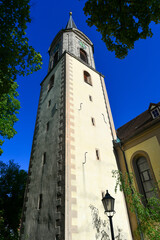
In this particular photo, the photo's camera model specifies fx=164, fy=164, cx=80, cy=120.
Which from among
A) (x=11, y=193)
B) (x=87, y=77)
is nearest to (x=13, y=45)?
(x=87, y=77)

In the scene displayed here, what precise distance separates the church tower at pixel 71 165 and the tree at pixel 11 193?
13.4 meters

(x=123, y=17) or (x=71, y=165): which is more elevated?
(x=123, y=17)

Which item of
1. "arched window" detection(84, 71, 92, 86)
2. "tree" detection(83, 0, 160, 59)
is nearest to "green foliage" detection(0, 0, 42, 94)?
"tree" detection(83, 0, 160, 59)

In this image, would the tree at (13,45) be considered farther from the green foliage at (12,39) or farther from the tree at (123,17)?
the tree at (123,17)

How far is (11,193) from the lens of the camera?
23938 mm

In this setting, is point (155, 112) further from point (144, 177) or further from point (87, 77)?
point (87, 77)

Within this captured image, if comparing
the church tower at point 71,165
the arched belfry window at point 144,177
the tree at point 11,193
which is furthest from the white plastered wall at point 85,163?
the tree at point 11,193

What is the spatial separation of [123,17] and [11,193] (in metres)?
25.7

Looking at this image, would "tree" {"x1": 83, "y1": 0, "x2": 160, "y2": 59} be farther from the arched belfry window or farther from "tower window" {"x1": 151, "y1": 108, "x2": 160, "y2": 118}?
the arched belfry window

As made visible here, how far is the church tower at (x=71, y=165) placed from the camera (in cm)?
777

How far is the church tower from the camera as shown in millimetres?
7766

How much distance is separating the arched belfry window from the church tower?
142 centimetres

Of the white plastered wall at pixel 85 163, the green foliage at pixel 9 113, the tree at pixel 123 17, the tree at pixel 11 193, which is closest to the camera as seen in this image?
the tree at pixel 123 17

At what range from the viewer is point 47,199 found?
28.8 ft
